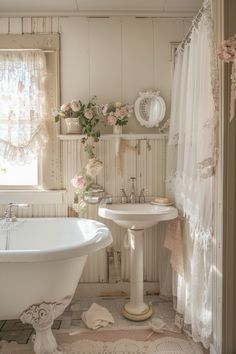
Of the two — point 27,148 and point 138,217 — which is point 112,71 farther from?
point 138,217

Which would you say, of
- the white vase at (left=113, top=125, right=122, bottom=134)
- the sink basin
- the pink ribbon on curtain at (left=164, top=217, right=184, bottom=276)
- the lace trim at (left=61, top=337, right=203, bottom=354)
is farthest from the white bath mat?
the white vase at (left=113, top=125, right=122, bottom=134)

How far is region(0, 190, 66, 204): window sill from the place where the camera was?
2.56m

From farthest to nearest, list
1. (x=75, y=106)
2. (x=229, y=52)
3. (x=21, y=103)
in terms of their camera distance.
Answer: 1. (x=21, y=103)
2. (x=75, y=106)
3. (x=229, y=52)

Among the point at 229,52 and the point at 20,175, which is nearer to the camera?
the point at 229,52

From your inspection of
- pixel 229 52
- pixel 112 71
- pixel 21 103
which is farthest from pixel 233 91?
pixel 21 103

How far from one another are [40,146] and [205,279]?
169 cm

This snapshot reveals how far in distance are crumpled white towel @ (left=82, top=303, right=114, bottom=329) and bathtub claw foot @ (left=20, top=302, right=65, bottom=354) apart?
1.10 feet

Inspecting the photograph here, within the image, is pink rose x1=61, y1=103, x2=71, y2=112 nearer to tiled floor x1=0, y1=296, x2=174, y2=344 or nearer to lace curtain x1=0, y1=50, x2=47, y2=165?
lace curtain x1=0, y1=50, x2=47, y2=165

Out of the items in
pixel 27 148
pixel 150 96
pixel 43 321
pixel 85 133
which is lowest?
pixel 43 321

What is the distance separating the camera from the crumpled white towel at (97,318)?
2.12m

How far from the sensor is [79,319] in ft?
7.33

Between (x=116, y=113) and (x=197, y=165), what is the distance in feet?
3.17

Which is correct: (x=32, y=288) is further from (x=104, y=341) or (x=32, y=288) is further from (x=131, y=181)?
(x=131, y=181)

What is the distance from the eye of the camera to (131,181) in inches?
102
